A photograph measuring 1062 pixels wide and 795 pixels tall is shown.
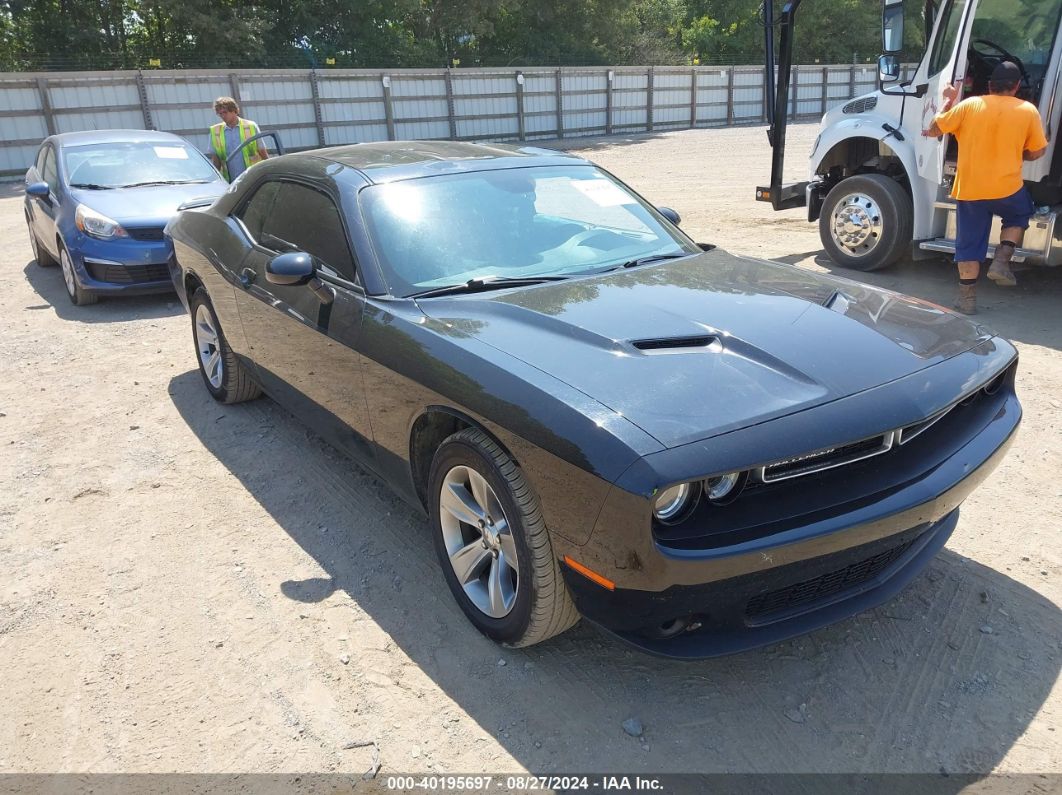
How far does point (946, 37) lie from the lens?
6910 millimetres

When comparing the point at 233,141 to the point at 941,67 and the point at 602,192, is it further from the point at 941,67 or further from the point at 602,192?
the point at 941,67

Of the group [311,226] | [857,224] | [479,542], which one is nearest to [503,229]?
[311,226]

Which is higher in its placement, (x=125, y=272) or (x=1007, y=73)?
(x=1007, y=73)

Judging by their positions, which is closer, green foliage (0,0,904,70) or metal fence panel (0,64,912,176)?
metal fence panel (0,64,912,176)

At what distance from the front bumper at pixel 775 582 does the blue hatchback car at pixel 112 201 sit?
5847mm

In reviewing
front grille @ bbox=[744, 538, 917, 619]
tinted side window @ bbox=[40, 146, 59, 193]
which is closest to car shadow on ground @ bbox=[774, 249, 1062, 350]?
front grille @ bbox=[744, 538, 917, 619]

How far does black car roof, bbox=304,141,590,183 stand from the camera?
3895 mm

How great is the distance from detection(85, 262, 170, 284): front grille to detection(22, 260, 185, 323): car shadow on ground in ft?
1.04

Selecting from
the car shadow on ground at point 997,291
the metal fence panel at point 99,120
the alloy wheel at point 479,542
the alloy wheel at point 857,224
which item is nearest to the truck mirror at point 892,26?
the alloy wheel at point 857,224

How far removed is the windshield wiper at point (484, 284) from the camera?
11.0 feet

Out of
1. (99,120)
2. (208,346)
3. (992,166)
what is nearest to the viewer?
(208,346)

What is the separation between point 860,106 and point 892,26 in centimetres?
107

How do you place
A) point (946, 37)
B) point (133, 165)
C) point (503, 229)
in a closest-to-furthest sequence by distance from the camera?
1. point (503, 229)
2. point (946, 37)
3. point (133, 165)

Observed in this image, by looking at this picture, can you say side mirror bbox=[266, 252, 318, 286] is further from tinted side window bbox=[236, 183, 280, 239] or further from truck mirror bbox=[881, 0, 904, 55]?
truck mirror bbox=[881, 0, 904, 55]
